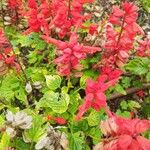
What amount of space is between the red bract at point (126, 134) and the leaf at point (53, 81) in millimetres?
732

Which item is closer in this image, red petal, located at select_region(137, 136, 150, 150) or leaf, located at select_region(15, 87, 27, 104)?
red petal, located at select_region(137, 136, 150, 150)

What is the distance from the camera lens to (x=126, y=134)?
163 cm

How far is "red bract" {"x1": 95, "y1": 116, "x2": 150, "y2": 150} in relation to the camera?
160 centimetres

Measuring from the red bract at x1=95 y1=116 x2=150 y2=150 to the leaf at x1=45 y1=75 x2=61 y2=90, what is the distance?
0.73 meters

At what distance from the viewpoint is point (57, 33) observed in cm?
264

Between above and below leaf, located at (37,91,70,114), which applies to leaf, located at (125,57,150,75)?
above

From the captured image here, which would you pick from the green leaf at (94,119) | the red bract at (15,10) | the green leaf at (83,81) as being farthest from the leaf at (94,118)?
the red bract at (15,10)

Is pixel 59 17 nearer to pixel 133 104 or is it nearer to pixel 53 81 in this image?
pixel 53 81

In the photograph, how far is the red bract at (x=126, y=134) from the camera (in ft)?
5.25

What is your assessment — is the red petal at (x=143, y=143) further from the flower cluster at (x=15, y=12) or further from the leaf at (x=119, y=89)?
the flower cluster at (x=15, y=12)

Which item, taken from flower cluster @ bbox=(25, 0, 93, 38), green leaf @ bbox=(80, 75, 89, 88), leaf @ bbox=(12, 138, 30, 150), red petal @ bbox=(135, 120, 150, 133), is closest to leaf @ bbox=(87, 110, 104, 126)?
green leaf @ bbox=(80, 75, 89, 88)

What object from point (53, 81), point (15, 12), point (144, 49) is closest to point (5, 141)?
point (53, 81)

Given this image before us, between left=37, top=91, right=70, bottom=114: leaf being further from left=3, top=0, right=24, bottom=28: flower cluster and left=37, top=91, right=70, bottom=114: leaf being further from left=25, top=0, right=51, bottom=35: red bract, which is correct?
left=3, top=0, right=24, bottom=28: flower cluster

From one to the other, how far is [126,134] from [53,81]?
0.91 meters
